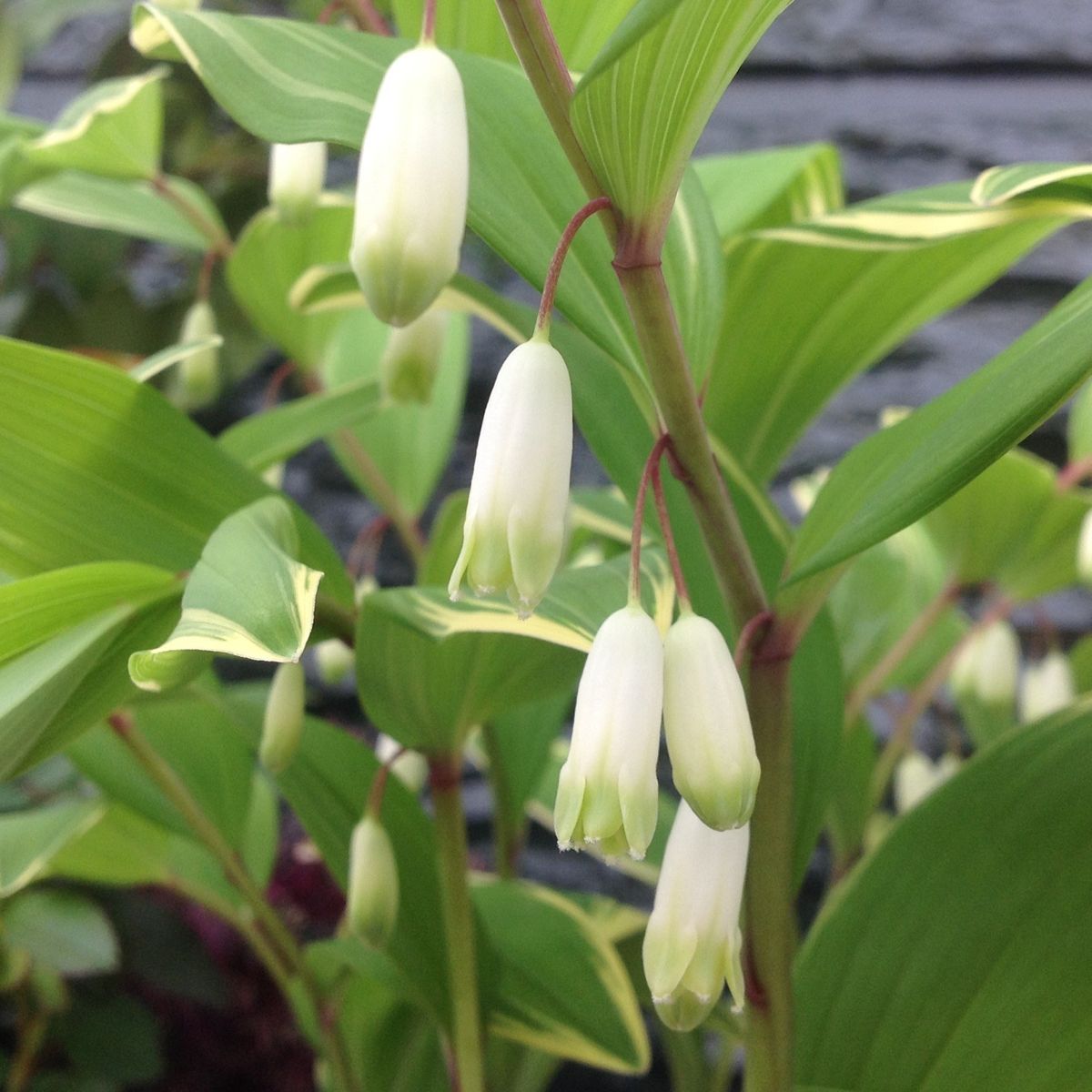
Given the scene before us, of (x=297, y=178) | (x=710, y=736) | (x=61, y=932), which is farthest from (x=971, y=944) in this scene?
(x=61, y=932)

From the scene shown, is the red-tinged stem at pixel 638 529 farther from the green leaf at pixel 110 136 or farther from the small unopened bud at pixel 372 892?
the green leaf at pixel 110 136

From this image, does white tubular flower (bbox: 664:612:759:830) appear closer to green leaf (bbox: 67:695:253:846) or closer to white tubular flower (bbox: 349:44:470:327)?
white tubular flower (bbox: 349:44:470:327)

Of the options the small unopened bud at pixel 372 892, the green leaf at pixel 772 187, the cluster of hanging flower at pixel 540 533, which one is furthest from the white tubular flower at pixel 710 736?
the green leaf at pixel 772 187

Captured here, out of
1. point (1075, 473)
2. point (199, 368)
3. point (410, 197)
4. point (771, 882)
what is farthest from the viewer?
point (199, 368)

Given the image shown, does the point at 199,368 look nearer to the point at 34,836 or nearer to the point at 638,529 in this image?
the point at 34,836

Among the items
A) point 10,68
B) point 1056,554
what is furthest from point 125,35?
point 1056,554

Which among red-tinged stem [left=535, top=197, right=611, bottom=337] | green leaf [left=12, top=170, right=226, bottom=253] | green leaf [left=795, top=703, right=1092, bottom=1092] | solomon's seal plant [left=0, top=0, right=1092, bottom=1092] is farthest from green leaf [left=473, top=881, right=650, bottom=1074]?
green leaf [left=12, top=170, right=226, bottom=253]
